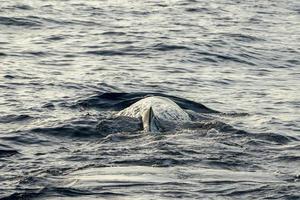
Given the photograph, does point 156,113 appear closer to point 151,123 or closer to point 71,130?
point 151,123

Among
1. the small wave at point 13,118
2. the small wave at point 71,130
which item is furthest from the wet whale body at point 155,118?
the small wave at point 13,118

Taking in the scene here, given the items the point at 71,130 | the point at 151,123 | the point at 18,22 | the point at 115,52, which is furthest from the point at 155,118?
the point at 18,22

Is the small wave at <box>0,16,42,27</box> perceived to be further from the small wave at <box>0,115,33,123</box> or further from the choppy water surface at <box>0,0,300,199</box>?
the small wave at <box>0,115,33,123</box>

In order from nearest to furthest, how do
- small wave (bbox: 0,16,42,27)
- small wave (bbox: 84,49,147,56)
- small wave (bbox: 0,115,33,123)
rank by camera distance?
small wave (bbox: 0,115,33,123), small wave (bbox: 84,49,147,56), small wave (bbox: 0,16,42,27)

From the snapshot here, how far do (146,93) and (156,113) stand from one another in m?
2.80

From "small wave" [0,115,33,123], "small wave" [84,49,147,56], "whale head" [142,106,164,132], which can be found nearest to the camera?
"whale head" [142,106,164,132]

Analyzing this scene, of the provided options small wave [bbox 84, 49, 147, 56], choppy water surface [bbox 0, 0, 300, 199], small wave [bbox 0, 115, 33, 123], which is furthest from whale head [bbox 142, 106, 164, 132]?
small wave [bbox 84, 49, 147, 56]

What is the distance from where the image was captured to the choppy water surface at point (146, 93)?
39.0ft

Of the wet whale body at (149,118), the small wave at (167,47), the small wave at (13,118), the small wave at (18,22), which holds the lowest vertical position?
the small wave at (167,47)

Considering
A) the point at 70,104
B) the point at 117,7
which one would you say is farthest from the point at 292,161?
the point at 117,7

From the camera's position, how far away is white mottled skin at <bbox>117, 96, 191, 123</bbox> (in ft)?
50.8

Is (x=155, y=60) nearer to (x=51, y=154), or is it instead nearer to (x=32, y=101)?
(x=32, y=101)

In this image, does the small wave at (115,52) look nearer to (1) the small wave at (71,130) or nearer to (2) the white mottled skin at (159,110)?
(2) the white mottled skin at (159,110)

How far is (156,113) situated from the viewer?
610 inches
